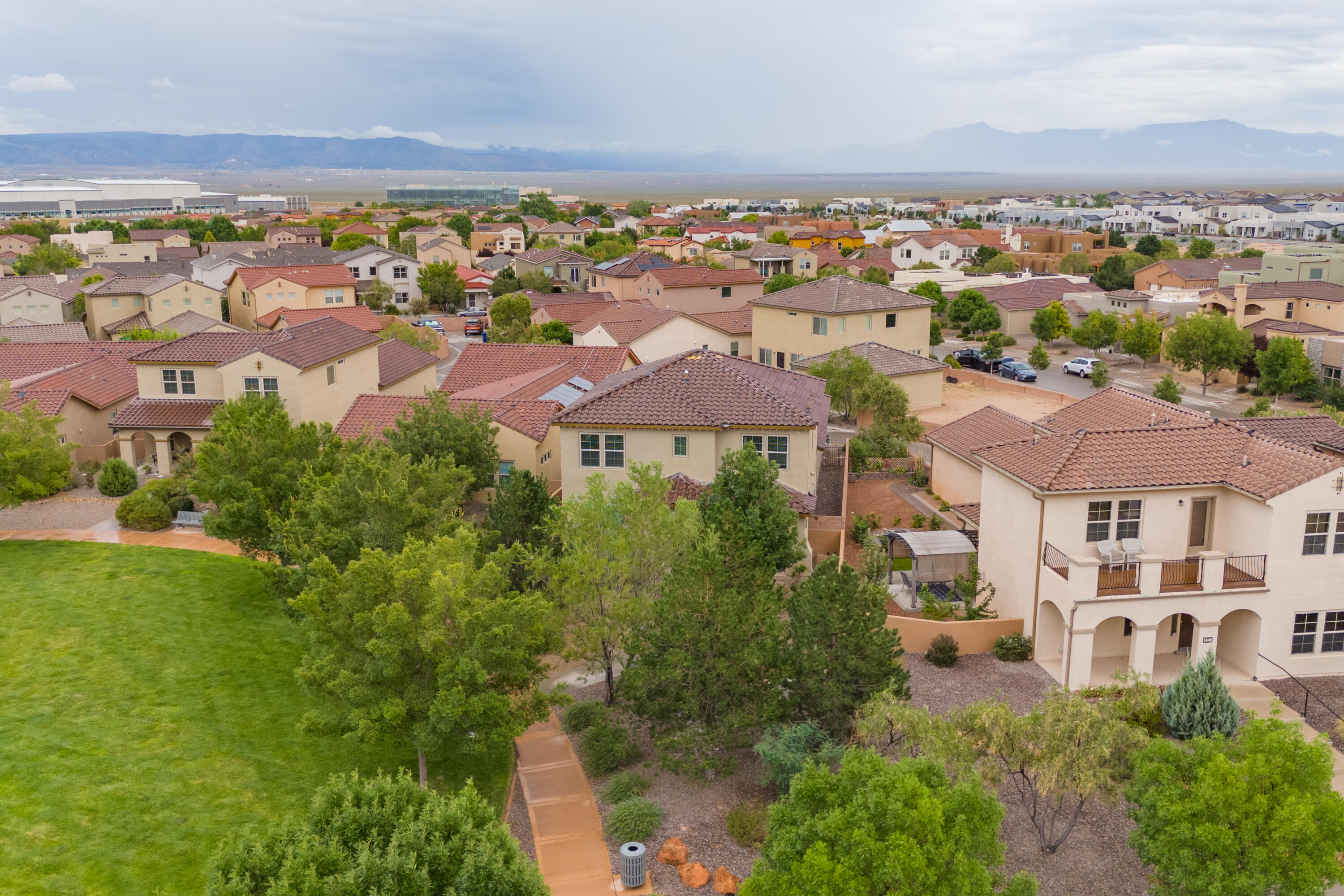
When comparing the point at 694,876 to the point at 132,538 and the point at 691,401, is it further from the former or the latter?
the point at 132,538

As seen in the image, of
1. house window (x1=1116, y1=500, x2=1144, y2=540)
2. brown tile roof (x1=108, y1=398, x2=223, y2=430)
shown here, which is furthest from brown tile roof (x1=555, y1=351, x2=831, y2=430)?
brown tile roof (x1=108, y1=398, x2=223, y2=430)

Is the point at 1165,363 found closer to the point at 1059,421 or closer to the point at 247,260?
the point at 1059,421

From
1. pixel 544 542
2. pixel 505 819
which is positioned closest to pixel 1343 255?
pixel 544 542

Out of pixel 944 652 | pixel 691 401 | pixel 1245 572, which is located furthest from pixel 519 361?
pixel 1245 572

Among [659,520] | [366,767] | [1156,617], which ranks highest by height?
[659,520]

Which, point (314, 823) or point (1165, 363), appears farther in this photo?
point (1165, 363)

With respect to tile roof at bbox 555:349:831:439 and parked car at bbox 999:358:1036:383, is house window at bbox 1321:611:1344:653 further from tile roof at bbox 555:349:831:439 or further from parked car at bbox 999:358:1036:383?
parked car at bbox 999:358:1036:383

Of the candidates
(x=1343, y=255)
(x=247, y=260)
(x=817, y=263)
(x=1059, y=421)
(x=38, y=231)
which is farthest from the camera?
(x=38, y=231)
